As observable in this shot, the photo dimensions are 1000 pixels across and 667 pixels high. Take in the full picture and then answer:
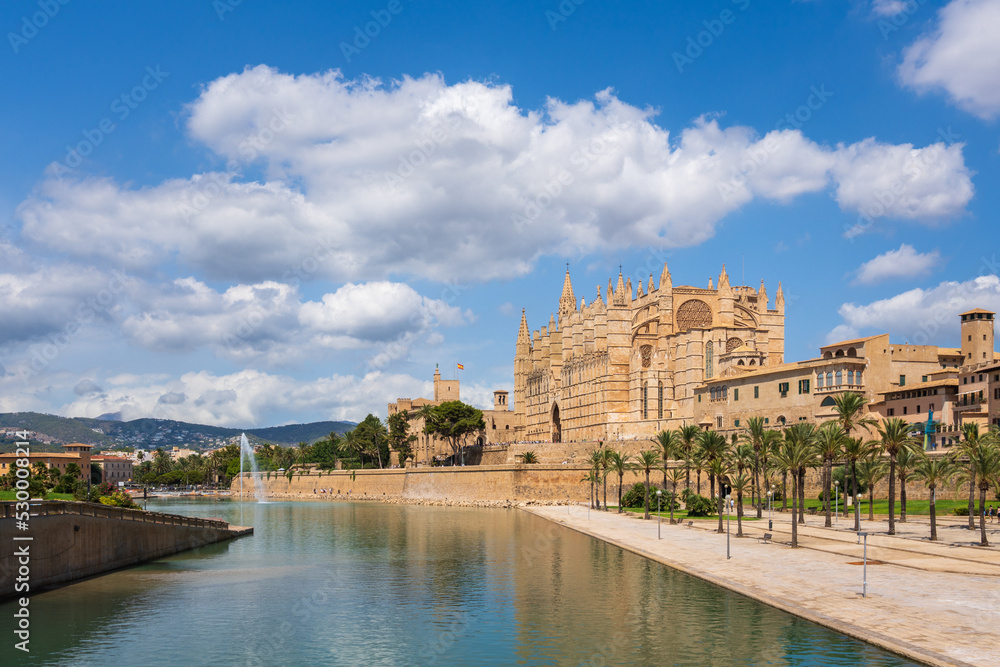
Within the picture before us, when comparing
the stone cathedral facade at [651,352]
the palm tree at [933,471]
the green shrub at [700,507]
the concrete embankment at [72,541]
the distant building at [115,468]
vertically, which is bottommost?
the distant building at [115,468]

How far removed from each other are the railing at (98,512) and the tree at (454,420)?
79.3 metres

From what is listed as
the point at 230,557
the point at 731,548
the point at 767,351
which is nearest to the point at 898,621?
the point at 731,548

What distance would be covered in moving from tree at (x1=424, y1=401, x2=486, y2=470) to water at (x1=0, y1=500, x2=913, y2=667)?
85281mm

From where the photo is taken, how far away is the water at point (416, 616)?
76.3 ft

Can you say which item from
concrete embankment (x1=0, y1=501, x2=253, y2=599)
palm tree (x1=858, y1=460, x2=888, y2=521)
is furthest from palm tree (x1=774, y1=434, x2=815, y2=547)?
concrete embankment (x1=0, y1=501, x2=253, y2=599)

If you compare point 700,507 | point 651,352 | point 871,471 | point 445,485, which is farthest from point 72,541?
point 651,352

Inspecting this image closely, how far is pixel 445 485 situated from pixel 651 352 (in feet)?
98.0

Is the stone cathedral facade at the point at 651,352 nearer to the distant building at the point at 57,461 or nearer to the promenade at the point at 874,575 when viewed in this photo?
the promenade at the point at 874,575

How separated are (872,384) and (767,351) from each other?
29019 millimetres

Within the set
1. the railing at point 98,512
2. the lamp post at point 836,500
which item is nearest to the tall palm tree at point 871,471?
the lamp post at point 836,500

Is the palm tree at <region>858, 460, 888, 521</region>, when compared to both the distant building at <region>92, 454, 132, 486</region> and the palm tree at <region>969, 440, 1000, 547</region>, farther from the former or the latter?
the distant building at <region>92, 454, 132, 486</region>

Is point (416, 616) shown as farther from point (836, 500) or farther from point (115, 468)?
point (115, 468)

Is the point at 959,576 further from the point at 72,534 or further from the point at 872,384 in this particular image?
the point at 872,384

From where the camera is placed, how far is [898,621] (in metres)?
24.4
